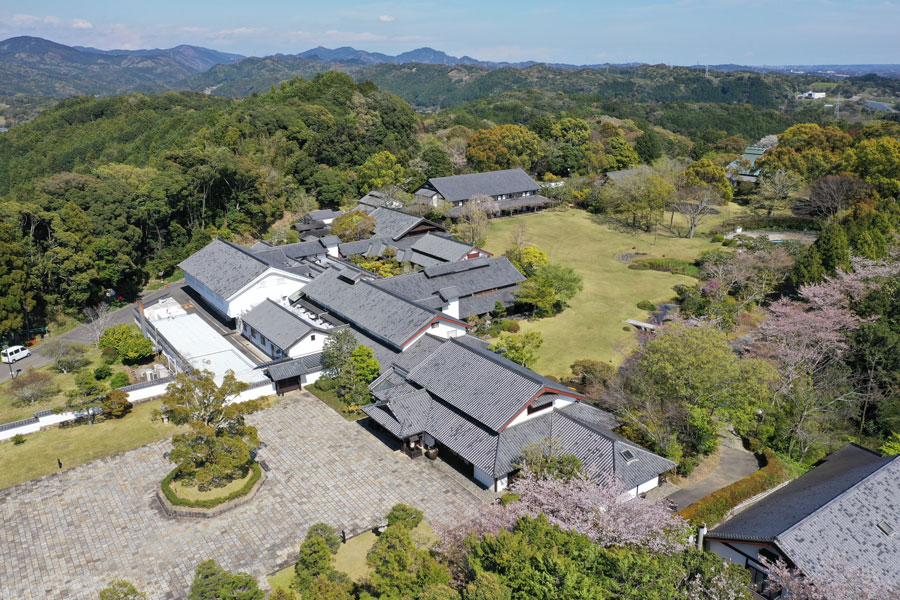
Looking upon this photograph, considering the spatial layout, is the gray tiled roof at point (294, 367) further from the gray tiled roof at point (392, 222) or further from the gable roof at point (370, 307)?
the gray tiled roof at point (392, 222)

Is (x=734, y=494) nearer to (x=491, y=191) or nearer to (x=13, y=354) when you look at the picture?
(x=13, y=354)

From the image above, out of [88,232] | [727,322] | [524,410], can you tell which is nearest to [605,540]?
[524,410]

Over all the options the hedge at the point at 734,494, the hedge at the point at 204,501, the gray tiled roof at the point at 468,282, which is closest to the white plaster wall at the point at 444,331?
the gray tiled roof at the point at 468,282

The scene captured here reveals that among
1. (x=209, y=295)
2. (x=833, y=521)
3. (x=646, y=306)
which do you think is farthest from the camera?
(x=646, y=306)

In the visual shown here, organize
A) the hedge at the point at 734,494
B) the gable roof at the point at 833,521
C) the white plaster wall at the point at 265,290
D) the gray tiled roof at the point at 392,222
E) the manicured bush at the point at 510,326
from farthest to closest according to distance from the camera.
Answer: the gray tiled roof at the point at 392,222 → the manicured bush at the point at 510,326 → the white plaster wall at the point at 265,290 → the hedge at the point at 734,494 → the gable roof at the point at 833,521

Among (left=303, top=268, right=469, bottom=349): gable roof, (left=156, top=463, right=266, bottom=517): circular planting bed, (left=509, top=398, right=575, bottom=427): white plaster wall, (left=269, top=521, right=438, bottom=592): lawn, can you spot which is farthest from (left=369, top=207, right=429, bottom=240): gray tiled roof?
(left=269, top=521, right=438, bottom=592): lawn

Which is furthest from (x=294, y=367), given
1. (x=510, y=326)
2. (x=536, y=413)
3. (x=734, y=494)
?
(x=734, y=494)
